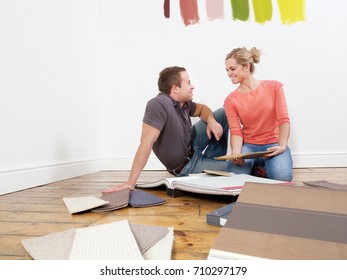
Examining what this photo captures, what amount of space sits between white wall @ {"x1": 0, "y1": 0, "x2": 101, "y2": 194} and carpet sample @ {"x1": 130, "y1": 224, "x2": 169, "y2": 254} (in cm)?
86

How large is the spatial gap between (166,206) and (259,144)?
2.52 feet

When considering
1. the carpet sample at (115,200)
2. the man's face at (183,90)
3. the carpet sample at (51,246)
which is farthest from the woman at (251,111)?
the carpet sample at (51,246)

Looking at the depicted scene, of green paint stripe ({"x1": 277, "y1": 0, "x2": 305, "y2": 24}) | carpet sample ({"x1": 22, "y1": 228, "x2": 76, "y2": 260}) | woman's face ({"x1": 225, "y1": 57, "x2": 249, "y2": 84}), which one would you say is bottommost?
carpet sample ({"x1": 22, "y1": 228, "x2": 76, "y2": 260})

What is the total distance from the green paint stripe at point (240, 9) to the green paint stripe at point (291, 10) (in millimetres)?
222

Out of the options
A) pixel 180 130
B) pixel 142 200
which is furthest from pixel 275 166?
pixel 142 200

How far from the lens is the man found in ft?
4.19

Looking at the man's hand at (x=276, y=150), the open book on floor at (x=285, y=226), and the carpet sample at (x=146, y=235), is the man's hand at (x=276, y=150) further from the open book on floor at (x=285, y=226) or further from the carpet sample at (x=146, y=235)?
the carpet sample at (x=146, y=235)

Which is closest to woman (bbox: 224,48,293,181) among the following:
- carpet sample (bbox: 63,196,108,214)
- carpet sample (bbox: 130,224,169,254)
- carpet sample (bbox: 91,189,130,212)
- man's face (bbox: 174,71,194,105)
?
man's face (bbox: 174,71,194,105)

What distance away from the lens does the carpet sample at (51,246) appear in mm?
536

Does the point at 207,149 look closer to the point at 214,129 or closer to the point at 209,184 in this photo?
the point at 214,129

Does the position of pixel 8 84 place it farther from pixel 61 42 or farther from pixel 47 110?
pixel 61 42

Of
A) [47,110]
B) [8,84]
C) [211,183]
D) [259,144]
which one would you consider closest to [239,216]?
[211,183]

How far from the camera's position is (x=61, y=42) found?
1655 millimetres

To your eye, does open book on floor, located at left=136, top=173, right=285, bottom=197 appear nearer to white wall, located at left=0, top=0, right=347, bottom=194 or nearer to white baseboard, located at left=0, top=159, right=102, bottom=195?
white baseboard, located at left=0, top=159, right=102, bottom=195
